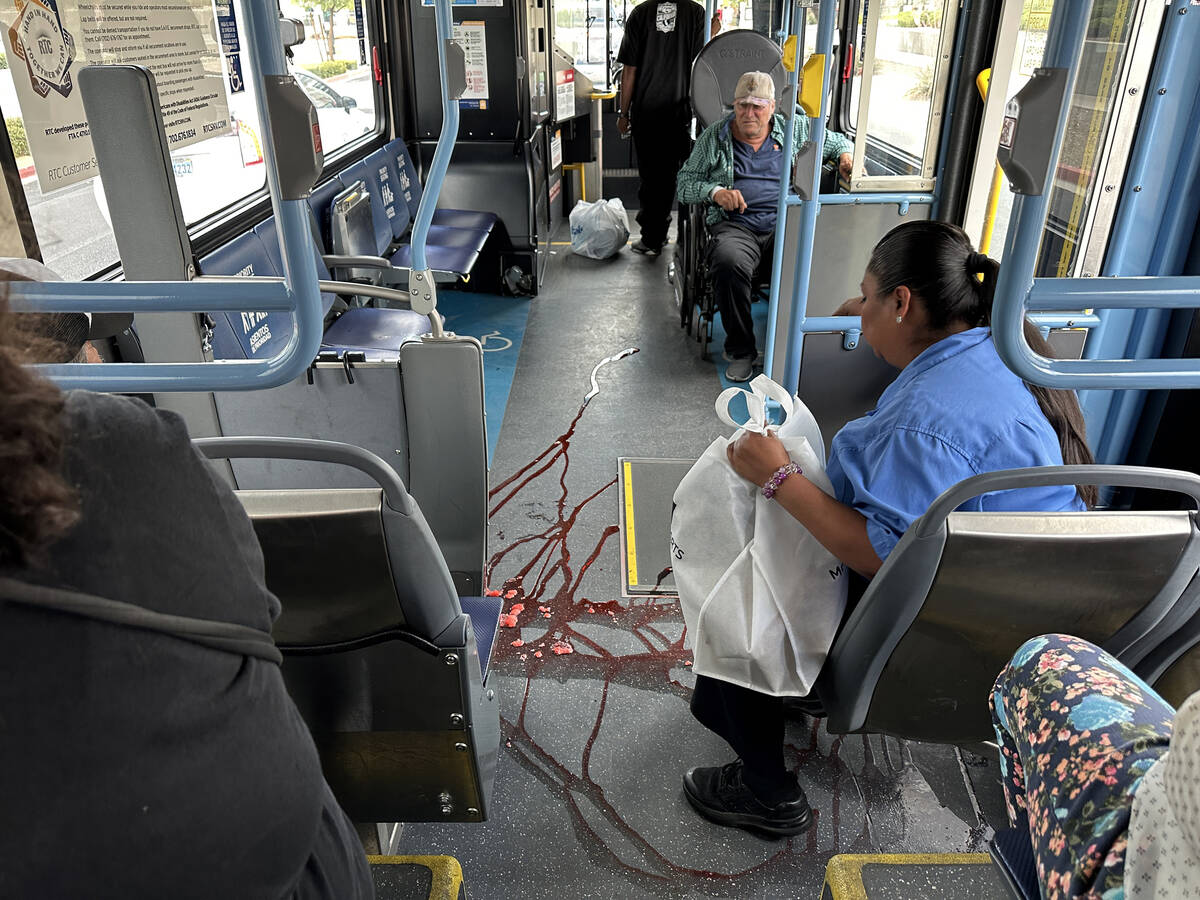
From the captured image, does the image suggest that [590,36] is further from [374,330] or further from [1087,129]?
[1087,129]

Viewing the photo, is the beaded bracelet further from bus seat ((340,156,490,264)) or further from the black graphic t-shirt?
the black graphic t-shirt

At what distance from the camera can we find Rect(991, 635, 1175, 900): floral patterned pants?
2.60ft

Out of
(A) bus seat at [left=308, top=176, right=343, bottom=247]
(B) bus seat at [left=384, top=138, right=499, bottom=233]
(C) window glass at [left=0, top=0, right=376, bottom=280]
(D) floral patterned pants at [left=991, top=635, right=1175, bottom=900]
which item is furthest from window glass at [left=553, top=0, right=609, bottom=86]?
(D) floral patterned pants at [left=991, top=635, right=1175, bottom=900]

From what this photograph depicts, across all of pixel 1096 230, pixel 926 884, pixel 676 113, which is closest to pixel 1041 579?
pixel 926 884

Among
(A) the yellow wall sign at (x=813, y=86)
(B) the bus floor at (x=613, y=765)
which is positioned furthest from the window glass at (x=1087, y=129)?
(B) the bus floor at (x=613, y=765)

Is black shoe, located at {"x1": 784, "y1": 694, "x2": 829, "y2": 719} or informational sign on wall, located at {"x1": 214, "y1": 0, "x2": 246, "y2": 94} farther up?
informational sign on wall, located at {"x1": 214, "y1": 0, "x2": 246, "y2": 94}

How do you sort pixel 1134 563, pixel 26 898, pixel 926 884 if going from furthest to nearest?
pixel 926 884 → pixel 1134 563 → pixel 26 898

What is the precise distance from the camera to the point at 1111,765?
811 millimetres

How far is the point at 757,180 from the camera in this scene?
4793 millimetres

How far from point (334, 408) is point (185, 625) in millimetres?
1584

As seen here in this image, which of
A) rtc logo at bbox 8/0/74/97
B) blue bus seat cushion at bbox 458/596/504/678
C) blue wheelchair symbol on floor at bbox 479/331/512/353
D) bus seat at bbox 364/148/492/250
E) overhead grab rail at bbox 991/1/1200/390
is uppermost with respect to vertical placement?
rtc logo at bbox 8/0/74/97

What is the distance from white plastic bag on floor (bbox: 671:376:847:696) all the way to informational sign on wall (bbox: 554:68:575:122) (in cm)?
551

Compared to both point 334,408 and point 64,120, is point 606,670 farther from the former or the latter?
point 64,120

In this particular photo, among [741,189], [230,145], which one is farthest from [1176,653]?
[741,189]
